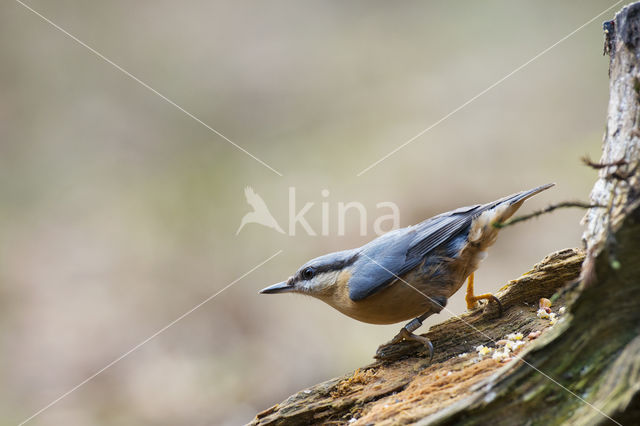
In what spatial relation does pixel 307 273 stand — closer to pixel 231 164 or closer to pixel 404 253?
pixel 404 253

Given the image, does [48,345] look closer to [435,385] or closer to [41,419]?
[41,419]

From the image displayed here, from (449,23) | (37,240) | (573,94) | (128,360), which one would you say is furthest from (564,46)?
(37,240)

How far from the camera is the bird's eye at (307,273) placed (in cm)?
327

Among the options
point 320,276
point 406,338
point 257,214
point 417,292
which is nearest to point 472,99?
point 257,214

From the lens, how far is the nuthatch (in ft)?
9.23

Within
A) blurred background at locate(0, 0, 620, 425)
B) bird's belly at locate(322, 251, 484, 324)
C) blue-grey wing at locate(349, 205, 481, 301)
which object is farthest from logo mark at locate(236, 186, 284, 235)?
bird's belly at locate(322, 251, 484, 324)

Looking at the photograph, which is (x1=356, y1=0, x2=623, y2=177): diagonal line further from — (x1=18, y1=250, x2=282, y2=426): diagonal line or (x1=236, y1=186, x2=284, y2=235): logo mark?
(x1=18, y1=250, x2=282, y2=426): diagonal line

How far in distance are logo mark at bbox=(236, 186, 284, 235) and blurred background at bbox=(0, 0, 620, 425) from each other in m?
0.08

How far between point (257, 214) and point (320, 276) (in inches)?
129

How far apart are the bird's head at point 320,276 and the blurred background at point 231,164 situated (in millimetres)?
1793

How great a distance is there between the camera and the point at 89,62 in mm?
7105

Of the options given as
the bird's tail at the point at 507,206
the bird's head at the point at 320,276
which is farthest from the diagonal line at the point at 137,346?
the bird's tail at the point at 507,206

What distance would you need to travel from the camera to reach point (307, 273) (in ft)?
10.8

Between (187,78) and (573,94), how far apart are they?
199 inches
